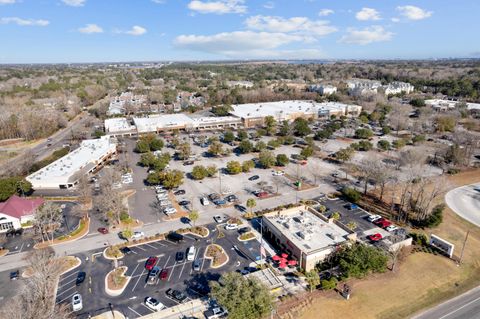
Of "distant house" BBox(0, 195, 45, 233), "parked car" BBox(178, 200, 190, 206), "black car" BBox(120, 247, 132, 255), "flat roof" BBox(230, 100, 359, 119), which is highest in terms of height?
"flat roof" BBox(230, 100, 359, 119)

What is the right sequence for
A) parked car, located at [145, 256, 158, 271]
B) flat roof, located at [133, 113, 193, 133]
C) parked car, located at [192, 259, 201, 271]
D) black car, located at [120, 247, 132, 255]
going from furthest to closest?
1. flat roof, located at [133, 113, 193, 133]
2. black car, located at [120, 247, 132, 255]
3. parked car, located at [145, 256, 158, 271]
4. parked car, located at [192, 259, 201, 271]

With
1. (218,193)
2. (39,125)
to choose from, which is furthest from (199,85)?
(218,193)

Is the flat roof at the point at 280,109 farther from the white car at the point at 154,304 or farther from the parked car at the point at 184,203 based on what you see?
the white car at the point at 154,304

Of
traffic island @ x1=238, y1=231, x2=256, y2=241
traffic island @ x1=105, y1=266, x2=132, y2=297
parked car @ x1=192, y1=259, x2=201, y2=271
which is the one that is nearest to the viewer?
traffic island @ x1=105, y1=266, x2=132, y2=297

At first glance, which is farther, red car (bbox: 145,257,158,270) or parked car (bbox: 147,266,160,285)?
red car (bbox: 145,257,158,270)

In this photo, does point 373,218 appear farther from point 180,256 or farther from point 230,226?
point 180,256

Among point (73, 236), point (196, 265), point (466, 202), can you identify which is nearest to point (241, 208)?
point (196, 265)

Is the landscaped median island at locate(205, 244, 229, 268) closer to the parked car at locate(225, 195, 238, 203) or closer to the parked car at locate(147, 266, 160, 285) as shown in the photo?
the parked car at locate(147, 266, 160, 285)

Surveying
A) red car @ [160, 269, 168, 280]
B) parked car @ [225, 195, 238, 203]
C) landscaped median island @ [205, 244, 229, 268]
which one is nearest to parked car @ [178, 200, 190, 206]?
parked car @ [225, 195, 238, 203]

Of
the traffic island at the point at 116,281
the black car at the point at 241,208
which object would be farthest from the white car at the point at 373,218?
the traffic island at the point at 116,281
